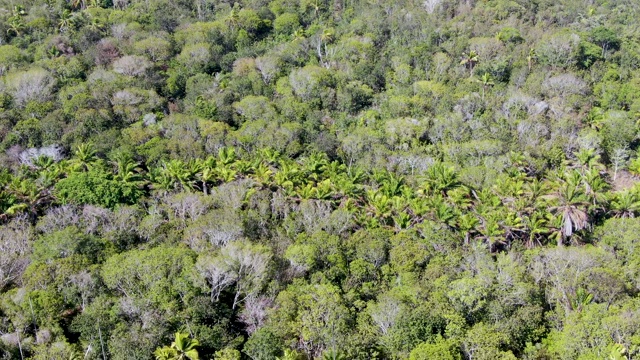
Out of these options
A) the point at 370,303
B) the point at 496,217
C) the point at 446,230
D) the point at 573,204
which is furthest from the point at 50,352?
the point at 573,204

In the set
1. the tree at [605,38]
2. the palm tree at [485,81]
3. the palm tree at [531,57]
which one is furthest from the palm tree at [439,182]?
the tree at [605,38]

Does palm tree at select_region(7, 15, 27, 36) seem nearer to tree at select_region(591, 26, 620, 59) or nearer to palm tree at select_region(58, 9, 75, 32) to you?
palm tree at select_region(58, 9, 75, 32)

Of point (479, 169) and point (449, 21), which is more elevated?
point (449, 21)

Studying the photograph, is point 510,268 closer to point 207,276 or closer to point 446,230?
point 446,230

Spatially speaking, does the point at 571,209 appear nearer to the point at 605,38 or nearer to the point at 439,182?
the point at 439,182

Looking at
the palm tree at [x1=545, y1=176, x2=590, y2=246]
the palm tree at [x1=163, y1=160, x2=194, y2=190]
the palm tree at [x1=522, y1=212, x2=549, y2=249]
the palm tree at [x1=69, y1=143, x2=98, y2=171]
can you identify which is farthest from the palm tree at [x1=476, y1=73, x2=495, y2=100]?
the palm tree at [x1=69, y1=143, x2=98, y2=171]
